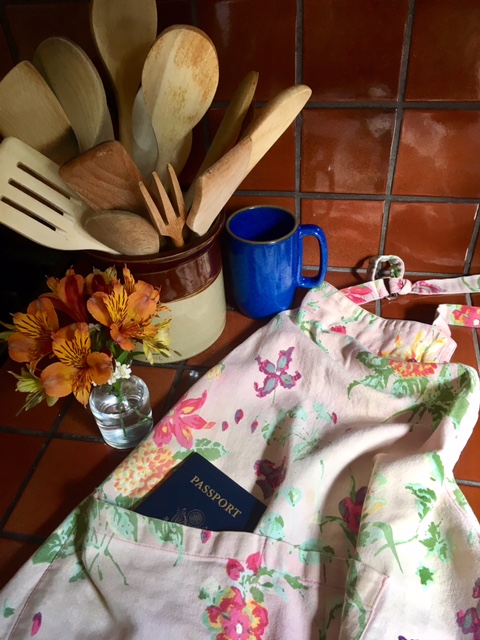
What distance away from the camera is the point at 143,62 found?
0.50 metres

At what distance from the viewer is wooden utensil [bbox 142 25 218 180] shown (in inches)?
17.6

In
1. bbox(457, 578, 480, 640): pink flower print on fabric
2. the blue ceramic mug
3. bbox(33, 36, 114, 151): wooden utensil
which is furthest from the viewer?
the blue ceramic mug

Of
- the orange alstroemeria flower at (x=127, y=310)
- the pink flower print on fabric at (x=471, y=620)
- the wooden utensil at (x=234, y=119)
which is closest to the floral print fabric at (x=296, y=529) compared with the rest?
the pink flower print on fabric at (x=471, y=620)

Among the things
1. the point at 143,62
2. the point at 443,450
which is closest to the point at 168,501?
the point at 443,450

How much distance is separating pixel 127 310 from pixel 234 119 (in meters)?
0.21

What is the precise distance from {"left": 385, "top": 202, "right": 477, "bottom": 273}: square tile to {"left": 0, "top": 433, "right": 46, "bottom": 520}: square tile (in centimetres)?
46

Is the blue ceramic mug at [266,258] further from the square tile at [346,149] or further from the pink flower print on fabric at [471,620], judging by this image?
the pink flower print on fabric at [471,620]

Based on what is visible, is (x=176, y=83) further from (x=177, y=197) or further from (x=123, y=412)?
(x=123, y=412)

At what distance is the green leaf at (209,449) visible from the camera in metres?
0.49

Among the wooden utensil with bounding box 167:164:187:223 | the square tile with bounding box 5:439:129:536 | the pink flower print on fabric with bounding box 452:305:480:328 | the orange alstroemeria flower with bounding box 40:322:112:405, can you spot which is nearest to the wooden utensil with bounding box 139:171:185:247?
the wooden utensil with bounding box 167:164:187:223

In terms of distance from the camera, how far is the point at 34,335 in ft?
1.42

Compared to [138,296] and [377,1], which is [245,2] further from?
[138,296]

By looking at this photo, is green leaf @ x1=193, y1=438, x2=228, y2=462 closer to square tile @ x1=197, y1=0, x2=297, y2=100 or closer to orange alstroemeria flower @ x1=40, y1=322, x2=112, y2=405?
orange alstroemeria flower @ x1=40, y1=322, x2=112, y2=405

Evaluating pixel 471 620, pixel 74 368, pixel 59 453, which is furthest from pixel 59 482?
pixel 471 620
